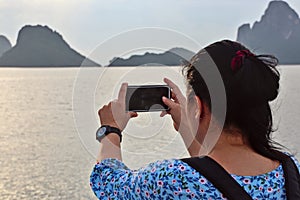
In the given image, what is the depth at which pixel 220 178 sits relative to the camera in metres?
1.33

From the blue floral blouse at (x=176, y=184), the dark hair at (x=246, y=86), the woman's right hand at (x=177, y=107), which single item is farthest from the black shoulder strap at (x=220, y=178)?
the woman's right hand at (x=177, y=107)

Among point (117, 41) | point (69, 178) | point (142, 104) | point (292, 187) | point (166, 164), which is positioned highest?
point (117, 41)

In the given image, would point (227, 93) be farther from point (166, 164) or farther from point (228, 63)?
point (166, 164)

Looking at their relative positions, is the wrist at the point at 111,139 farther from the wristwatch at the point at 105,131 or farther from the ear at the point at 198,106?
the ear at the point at 198,106

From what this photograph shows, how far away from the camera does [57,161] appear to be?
20.2 metres

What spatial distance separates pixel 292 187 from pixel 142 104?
48cm

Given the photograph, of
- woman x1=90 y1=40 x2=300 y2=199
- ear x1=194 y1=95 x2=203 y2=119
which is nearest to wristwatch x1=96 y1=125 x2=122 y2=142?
woman x1=90 y1=40 x2=300 y2=199

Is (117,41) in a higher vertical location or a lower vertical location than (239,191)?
higher

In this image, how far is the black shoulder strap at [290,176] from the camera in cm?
140

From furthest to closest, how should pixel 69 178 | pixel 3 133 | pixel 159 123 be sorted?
1. pixel 3 133
2. pixel 69 178
3. pixel 159 123

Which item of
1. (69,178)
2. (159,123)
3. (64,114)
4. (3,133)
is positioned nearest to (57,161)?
(69,178)

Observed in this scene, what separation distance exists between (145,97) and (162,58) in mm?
127

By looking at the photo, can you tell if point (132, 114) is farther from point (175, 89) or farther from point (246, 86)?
point (246, 86)

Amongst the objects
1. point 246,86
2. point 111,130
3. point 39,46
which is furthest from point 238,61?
point 39,46
